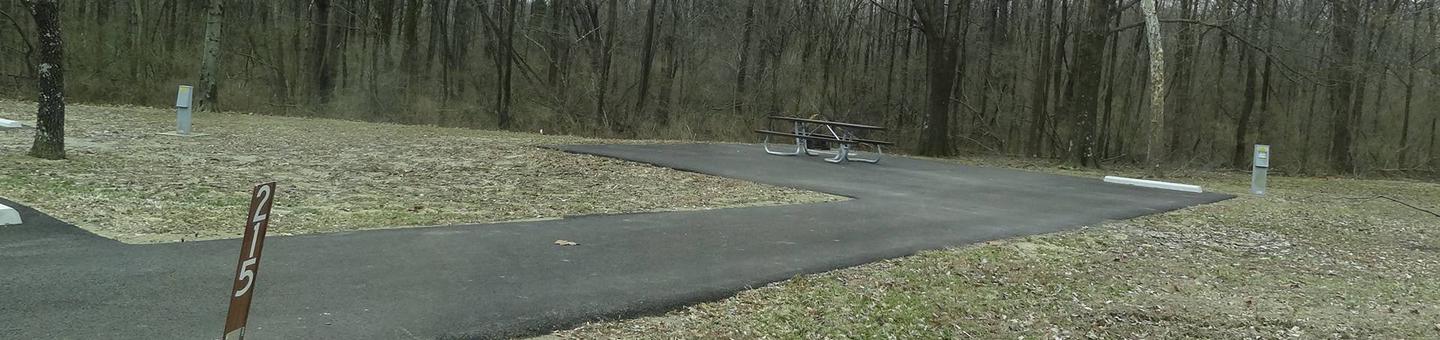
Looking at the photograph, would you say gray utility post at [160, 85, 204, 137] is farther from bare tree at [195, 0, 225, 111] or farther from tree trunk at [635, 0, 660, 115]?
tree trunk at [635, 0, 660, 115]

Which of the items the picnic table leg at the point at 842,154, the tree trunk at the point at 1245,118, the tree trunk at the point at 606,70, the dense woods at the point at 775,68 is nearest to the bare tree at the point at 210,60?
the dense woods at the point at 775,68

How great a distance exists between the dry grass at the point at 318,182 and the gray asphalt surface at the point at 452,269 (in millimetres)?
514

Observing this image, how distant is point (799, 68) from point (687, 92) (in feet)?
12.3

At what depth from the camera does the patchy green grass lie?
5.13m

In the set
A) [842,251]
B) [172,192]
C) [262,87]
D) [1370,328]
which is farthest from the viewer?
[262,87]

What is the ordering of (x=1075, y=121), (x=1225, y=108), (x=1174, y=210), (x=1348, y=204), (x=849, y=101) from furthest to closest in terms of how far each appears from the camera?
(x=849, y=101) < (x=1225, y=108) < (x=1075, y=121) < (x=1348, y=204) < (x=1174, y=210)

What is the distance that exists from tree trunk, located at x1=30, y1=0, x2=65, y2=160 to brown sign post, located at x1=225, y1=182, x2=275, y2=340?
926 cm

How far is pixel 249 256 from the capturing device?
10.4ft

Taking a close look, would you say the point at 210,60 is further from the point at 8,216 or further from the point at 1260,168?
the point at 1260,168

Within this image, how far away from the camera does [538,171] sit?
12.8 meters

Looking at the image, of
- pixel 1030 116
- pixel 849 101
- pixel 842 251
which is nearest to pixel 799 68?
pixel 849 101

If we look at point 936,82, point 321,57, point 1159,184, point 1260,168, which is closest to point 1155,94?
point 1159,184

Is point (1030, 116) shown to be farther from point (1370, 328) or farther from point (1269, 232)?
point (1370, 328)

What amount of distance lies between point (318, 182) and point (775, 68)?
23.1 metres
